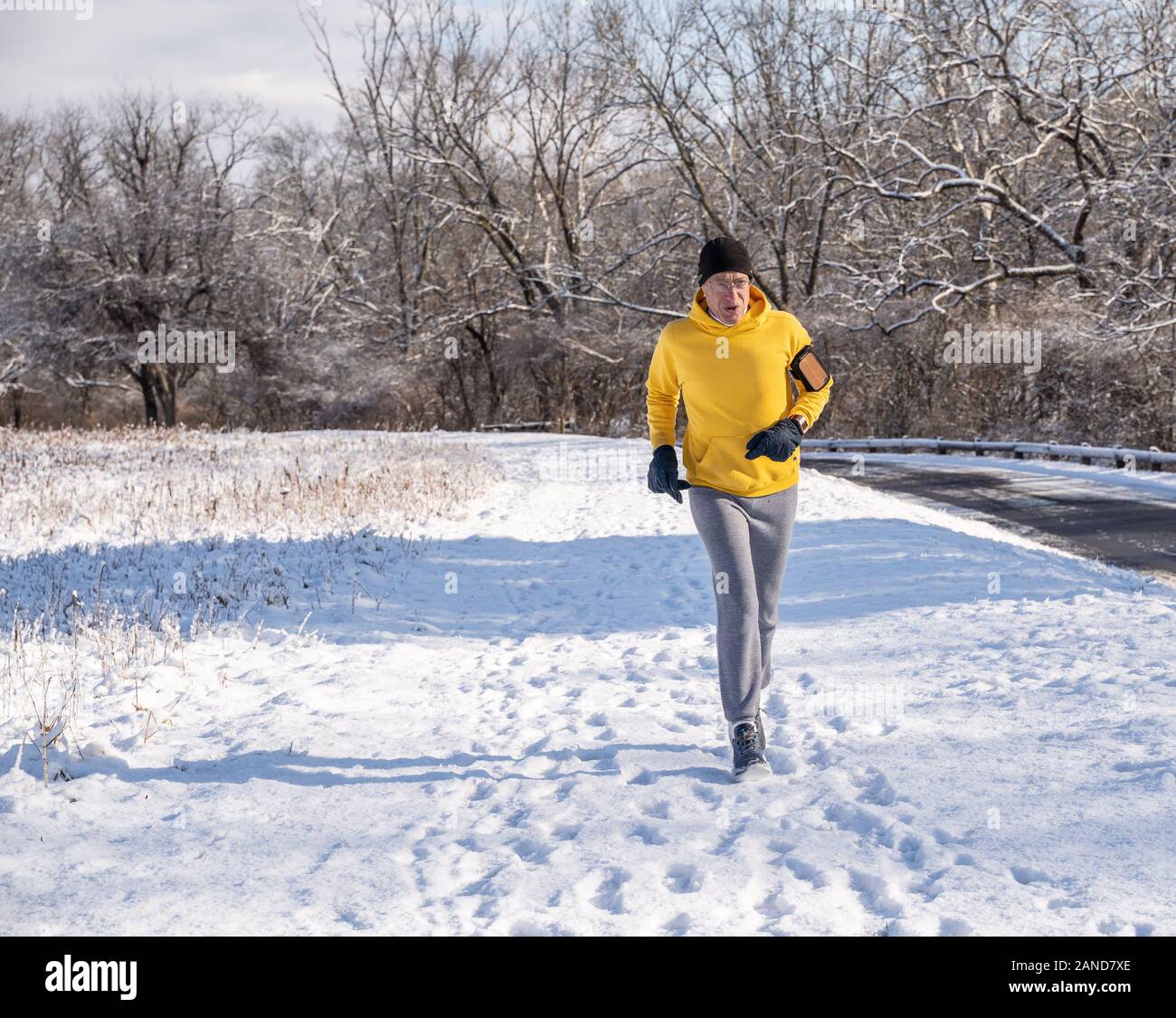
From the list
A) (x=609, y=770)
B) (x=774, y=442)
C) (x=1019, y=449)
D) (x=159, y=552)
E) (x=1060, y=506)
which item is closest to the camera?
(x=774, y=442)

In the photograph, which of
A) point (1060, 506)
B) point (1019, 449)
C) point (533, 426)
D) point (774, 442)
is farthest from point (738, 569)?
point (533, 426)

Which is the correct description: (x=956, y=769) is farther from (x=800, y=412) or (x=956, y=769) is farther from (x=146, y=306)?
(x=146, y=306)

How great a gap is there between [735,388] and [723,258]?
56cm

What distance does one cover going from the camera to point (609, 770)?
185 inches

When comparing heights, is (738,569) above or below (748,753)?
above

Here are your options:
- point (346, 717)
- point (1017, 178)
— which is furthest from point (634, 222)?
point (346, 717)

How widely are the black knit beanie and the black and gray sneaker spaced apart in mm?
1967

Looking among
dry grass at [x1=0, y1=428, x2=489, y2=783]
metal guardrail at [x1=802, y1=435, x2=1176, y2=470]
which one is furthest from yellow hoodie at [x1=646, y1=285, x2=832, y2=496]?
metal guardrail at [x1=802, y1=435, x2=1176, y2=470]

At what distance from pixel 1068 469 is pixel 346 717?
17.6 m

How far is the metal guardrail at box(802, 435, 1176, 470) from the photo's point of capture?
19359 mm

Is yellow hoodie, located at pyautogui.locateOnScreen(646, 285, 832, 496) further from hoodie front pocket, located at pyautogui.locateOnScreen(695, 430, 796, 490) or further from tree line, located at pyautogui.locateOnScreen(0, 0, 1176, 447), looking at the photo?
tree line, located at pyautogui.locateOnScreen(0, 0, 1176, 447)

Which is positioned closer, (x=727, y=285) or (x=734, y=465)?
(x=727, y=285)

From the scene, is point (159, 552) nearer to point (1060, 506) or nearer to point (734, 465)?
point (734, 465)
